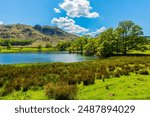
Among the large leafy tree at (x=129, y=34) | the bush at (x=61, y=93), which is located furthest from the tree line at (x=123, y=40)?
the bush at (x=61, y=93)

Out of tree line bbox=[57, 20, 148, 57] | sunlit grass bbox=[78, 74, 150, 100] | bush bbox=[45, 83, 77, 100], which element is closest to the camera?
bush bbox=[45, 83, 77, 100]

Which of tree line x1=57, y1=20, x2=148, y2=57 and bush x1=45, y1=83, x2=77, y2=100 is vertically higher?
tree line x1=57, y1=20, x2=148, y2=57

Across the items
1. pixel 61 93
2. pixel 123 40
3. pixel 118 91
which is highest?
pixel 123 40

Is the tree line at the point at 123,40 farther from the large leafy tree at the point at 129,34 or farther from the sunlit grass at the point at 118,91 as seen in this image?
the sunlit grass at the point at 118,91

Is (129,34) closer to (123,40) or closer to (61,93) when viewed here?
(123,40)

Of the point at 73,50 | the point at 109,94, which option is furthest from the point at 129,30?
the point at 109,94

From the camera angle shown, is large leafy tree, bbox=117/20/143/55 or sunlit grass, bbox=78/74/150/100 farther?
large leafy tree, bbox=117/20/143/55

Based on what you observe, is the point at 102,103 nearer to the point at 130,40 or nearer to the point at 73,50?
the point at 130,40

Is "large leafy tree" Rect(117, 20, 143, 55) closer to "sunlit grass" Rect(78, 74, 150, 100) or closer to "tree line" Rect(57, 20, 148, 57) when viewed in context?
"tree line" Rect(57, 20, 148, 57)

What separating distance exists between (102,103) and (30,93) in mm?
6868

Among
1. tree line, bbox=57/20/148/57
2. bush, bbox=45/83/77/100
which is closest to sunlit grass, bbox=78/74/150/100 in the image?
bush, bbox=45/83/77/100

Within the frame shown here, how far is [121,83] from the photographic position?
746 inches

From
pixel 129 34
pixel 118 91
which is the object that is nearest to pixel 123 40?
pixel 129 34

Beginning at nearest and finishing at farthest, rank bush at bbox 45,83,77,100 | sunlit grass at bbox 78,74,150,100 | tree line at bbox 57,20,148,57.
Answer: bush at bbox 45,83,77,100 → sunlit grass at bbox 78,74,150,100 → tree line at bbox 57,20,148,57
